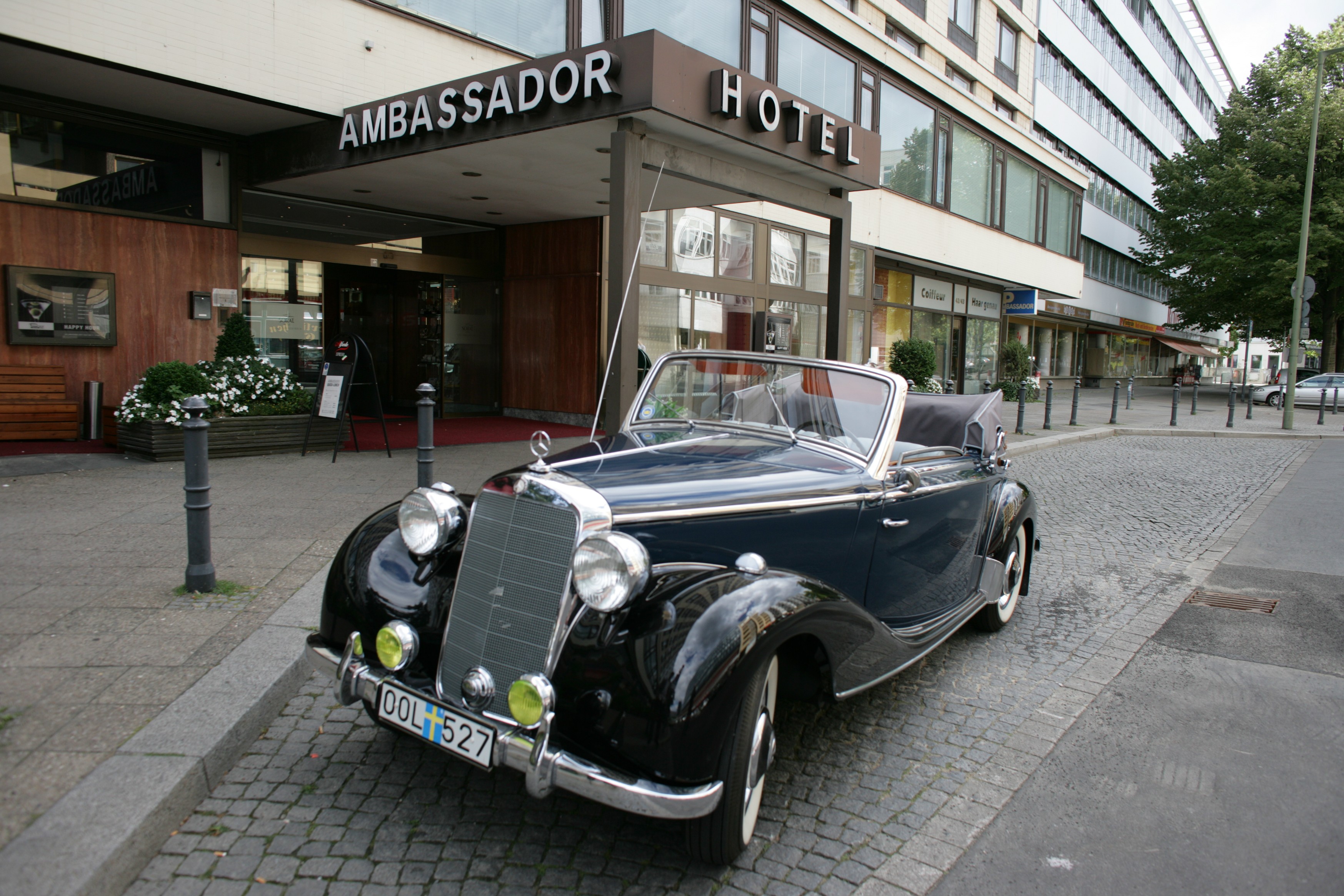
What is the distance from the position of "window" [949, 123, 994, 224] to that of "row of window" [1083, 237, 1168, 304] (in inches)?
589

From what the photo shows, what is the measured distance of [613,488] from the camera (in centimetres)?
270

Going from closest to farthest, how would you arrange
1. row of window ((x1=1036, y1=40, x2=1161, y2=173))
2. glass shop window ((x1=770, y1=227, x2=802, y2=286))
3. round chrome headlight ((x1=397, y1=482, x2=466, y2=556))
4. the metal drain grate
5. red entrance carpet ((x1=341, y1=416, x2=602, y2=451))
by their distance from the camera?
round chrome headlight ((x1=397, y1=482, x2=466, y2=556)), the metal drain grate, red entrance carpet ((x1=341, y1=416, x2=602, y2=451)), glass shop window ((x1=770, y1=227, x2=802, y2=286)), row of window ((x1=1036, y1=40, x2=1161, y2=173))

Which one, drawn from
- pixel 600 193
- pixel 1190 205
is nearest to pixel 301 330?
pixel 600 193

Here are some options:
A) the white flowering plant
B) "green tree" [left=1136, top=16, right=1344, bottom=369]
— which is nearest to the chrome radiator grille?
the white flowering plant

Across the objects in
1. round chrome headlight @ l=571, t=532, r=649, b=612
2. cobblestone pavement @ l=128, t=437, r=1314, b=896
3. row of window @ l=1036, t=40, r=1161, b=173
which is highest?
row of window @ l=1036, t=40, r=1161, b=173

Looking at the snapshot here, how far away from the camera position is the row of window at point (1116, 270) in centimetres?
3759

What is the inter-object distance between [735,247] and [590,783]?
13.3 meters

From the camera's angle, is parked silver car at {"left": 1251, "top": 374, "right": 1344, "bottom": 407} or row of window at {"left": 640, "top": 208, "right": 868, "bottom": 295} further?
parked silver car at {"left": 1251, "top": 374, "right": 1344, "bottom": 407}

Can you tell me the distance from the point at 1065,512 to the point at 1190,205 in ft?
113

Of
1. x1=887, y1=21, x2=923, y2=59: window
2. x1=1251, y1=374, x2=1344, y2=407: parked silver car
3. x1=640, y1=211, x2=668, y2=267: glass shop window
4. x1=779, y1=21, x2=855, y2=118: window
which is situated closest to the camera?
x1=640, y1=211, x2=668, y2=267: glass shop window

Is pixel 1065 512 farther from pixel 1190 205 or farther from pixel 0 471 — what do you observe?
pixel 1190 205

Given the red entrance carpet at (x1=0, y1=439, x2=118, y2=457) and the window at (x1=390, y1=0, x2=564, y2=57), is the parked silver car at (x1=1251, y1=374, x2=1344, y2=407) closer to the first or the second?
the window at (x1=390, y1=0, x2=564, y2=57)

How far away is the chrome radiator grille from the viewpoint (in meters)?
2.40

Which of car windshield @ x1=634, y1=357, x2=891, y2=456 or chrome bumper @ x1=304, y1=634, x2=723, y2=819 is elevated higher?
car windshield @ x1=634, y1=357, x2=891, y2=456
